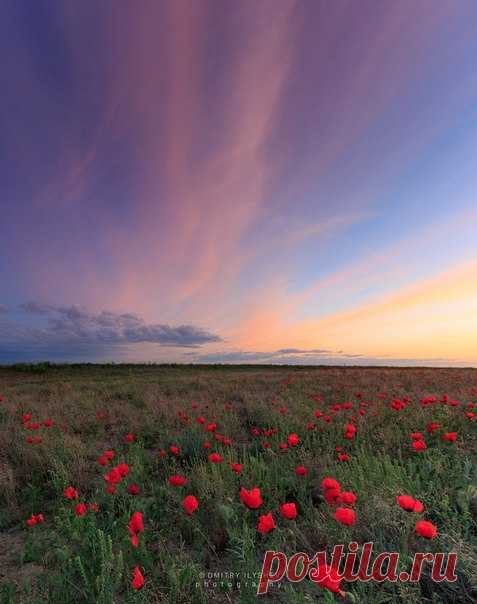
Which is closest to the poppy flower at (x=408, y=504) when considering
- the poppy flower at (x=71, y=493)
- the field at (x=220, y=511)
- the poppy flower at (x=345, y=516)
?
the field at (x=220, y=511)

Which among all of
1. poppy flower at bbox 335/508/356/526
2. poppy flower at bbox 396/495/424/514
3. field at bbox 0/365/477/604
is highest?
poppy flower at bbox 396/495/424/514

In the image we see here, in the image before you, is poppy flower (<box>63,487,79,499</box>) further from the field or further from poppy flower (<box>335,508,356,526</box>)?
poppy flower (<box>335,508,356,526</box>)

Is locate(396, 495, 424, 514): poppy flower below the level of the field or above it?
above

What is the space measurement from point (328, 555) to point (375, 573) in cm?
44

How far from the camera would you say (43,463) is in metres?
5.00

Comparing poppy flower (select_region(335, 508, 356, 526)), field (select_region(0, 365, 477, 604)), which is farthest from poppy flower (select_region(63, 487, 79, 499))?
poppy flower (select_region(335, 508, 356, 526))

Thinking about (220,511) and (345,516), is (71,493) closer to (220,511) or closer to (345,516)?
(220,511)

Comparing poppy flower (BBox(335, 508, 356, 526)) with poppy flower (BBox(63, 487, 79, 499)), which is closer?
poppy flower (BBox(335, 508, 356, 526))

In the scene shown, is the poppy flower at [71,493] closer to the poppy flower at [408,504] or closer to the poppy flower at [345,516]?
the poppy flower at [345,516]

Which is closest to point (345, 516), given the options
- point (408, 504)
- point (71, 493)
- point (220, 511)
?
point (408, 504)

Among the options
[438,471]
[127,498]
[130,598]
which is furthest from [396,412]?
[130,598]

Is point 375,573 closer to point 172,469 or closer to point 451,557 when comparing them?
point 451,557

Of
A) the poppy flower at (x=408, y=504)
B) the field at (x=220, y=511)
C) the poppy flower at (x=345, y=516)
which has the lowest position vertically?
the field at (x=220, y=511)

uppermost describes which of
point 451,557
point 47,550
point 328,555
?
point 451,557
